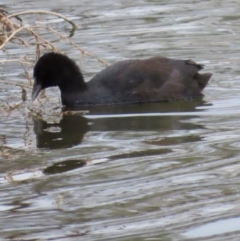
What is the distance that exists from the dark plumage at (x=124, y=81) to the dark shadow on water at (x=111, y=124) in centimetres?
17

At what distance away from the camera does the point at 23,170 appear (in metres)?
7.89

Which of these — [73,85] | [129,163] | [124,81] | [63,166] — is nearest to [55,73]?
[73,85]

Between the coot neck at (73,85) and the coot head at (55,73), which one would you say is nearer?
the coot head at (55,73)

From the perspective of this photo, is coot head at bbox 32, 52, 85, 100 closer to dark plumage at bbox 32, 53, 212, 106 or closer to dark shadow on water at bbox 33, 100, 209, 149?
dark plumage at bbox 32, 53, 212, 106

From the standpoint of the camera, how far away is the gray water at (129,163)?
6410mm

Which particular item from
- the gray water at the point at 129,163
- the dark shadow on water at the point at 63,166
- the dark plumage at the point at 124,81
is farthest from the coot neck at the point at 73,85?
the dark shadow on water at the point at 63,166

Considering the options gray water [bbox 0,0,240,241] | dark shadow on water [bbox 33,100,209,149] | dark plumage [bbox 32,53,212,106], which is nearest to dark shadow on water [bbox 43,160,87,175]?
gray water [bbox 0,0,240,241]

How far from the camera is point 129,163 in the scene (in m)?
7.95

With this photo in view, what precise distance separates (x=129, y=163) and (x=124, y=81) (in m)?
3.07

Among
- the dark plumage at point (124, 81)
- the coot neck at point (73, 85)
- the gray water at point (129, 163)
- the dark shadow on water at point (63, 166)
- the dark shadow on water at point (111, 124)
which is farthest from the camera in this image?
the coot neck at point (73, 85)

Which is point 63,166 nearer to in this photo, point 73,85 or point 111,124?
point 111,124

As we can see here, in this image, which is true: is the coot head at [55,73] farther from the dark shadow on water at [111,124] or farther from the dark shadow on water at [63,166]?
the dark shadow on water at [63,166]

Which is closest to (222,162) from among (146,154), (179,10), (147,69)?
(146,154)

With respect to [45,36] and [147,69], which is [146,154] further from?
[45,36]
